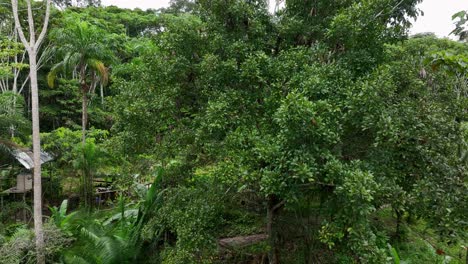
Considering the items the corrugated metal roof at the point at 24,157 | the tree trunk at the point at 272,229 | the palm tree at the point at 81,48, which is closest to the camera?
the tree trunk at the point at 272,229

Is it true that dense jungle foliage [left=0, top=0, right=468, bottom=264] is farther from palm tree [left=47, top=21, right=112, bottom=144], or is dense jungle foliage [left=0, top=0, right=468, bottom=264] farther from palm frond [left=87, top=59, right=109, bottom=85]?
palm tree [left=47, top=21, right=112, bottom=144]

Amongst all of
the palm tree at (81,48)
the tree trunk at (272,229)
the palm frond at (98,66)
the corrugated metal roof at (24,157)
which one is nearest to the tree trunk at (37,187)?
the corrugated metal roof at (24,157)

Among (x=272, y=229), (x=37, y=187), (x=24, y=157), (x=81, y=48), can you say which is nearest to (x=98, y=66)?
(x=81, y=48)

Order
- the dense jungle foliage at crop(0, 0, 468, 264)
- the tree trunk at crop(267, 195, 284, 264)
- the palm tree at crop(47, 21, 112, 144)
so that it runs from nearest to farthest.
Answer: the dense jungle foliage at crop(0, 0, 468, 264) → the tree trunk at crop(267, 195, 284, 264) → the palm tree at crop(47, 21, 112, 144)

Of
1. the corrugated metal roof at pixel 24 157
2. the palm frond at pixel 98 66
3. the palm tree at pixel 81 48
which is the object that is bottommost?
the corrugated metal roof at pixel 24 157

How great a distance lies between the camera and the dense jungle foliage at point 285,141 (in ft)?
14.0

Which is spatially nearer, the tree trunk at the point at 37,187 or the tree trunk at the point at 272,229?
the tree trunk at the point at 272,229

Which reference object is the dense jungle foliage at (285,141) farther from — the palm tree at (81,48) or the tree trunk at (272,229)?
the palm tree at (81,48)

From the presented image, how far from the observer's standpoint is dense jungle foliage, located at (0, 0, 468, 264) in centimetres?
425

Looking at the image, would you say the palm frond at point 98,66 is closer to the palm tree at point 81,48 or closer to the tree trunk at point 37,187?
the palm tree at point 81,48

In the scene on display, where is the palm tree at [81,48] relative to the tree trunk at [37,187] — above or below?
above

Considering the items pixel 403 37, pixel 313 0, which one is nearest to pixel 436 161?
pixel 403 37

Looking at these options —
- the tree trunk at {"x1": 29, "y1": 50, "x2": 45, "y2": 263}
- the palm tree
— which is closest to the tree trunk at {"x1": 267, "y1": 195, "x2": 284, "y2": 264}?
the tree trunk at {"x1": 29, "y1": 50, "x2": 45, "y2": 263}

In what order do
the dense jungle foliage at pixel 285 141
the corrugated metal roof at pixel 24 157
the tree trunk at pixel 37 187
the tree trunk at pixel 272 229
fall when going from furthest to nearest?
the corrugated metal roof at pixel 24 157
the tree trunk at pixel 37 187
the tree trunk at pixel 272 229
the dense jungle foliage at pixel 285 141
